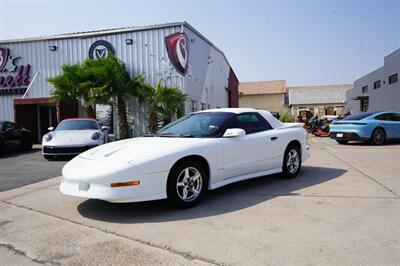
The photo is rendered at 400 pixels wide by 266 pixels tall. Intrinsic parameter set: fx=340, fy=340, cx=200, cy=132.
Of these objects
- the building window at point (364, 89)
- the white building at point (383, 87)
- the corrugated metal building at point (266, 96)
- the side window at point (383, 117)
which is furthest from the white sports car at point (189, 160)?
the corrugated metal building at point (266, 96)

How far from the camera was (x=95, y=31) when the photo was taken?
1844cm

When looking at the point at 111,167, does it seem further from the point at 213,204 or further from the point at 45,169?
the point at 45,169

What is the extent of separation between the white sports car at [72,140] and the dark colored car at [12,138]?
250cm

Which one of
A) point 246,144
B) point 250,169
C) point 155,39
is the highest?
point 155,39

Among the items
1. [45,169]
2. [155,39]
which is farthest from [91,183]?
[155,39]

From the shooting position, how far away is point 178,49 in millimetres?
16906

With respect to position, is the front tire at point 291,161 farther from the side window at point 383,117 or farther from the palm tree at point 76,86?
the palm tree at point 76,86

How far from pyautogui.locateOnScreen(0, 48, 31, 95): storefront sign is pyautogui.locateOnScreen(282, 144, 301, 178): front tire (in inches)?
686

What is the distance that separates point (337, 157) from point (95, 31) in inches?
571

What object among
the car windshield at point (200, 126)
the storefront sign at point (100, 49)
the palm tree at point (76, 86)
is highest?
the storefront sign at point (100, 49)

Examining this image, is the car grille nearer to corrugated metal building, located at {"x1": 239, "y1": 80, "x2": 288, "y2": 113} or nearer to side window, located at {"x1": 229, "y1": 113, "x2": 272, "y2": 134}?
side window, located at {"x1": 229, "y1": 113, "x2": 272, "y2": 134}

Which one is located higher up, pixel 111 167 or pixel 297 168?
pixel 111 167

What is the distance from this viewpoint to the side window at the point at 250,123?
220 inches

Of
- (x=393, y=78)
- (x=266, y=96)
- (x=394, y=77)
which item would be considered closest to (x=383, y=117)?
(x=394, y=77)
